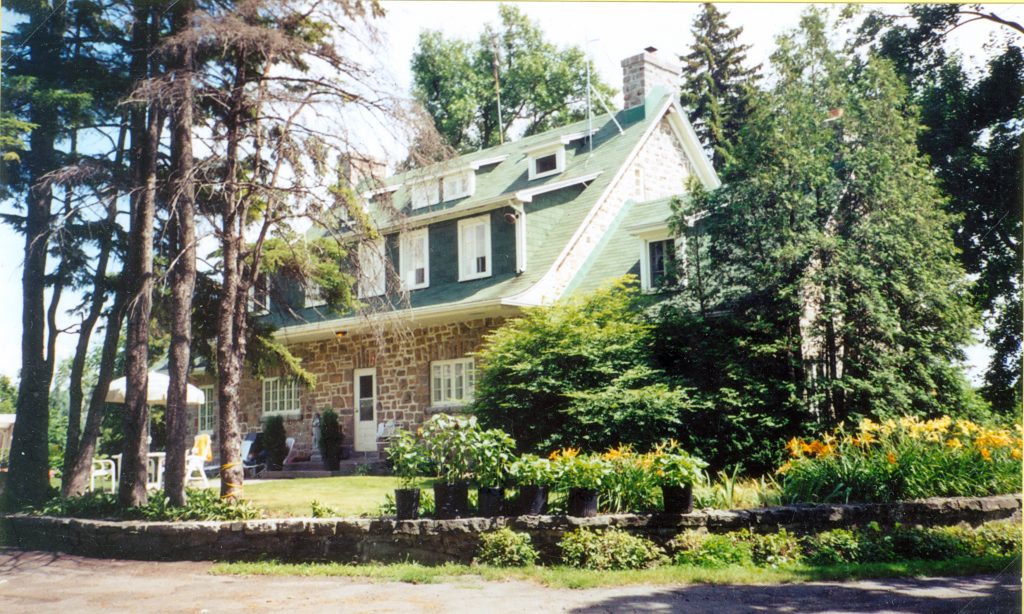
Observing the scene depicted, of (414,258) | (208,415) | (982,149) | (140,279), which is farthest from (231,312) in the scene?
(982,149)

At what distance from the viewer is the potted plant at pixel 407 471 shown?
646cm

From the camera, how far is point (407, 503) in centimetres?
646

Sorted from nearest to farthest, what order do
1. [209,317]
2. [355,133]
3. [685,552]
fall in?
[685,552] < [355,133] < [209,317]

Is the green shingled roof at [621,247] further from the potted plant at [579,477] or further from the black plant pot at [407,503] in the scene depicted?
the black plant pot at [407,503]

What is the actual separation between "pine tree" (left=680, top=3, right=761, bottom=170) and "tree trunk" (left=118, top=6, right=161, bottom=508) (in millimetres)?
4660

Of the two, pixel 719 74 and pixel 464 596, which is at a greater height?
pixel 719 74

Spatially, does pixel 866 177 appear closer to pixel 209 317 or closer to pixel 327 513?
pixel 327 513

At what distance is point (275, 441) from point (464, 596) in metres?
5.46

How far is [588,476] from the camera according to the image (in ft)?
21.1

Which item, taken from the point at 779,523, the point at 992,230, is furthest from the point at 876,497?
the point at 992,230

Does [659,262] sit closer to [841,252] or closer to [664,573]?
[841,252]

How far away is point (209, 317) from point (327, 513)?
3051mm

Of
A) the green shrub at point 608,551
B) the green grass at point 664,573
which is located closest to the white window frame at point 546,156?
the green shrub at point 608,551

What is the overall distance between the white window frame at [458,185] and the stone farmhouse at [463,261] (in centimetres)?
3
